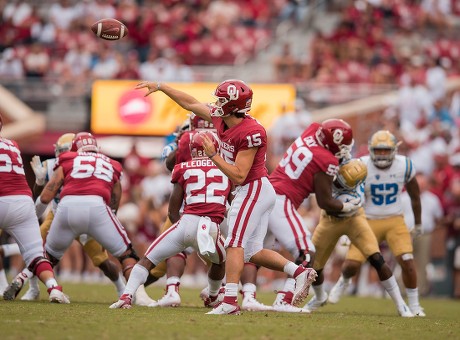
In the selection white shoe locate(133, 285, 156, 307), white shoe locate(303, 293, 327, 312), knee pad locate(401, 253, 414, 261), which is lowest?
white shoe locate(133, 285, 156, 307)

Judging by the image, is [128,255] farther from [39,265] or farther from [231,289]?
[231,289]

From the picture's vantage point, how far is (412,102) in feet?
61.1

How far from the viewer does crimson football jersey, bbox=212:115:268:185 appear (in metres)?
8.36

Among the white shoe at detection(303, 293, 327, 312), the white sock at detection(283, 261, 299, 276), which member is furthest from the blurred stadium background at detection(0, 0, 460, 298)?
the white sock at detection(283, 261, 299, 276)

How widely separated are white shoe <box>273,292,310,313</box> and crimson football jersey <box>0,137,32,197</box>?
8.38 ft

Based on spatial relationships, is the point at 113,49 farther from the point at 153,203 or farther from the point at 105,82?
the point at 153,203

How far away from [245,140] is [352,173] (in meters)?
2.09

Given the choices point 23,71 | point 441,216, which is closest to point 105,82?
point 23,71

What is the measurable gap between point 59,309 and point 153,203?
325 inches

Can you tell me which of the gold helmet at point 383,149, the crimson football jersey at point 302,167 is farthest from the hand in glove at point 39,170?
the gold helmet at point 383,149

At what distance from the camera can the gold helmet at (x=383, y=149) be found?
35.7 ft

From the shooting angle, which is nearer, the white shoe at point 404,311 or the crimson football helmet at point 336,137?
the crimson football helmet at point 336,137

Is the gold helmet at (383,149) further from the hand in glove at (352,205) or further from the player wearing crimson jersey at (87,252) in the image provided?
the player wearing crimson jersey at (87,252)

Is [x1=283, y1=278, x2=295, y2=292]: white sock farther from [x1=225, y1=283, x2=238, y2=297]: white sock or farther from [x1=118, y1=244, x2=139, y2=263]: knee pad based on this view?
[x1=118, y1=244, x2=139, y2=263]: knee pad
